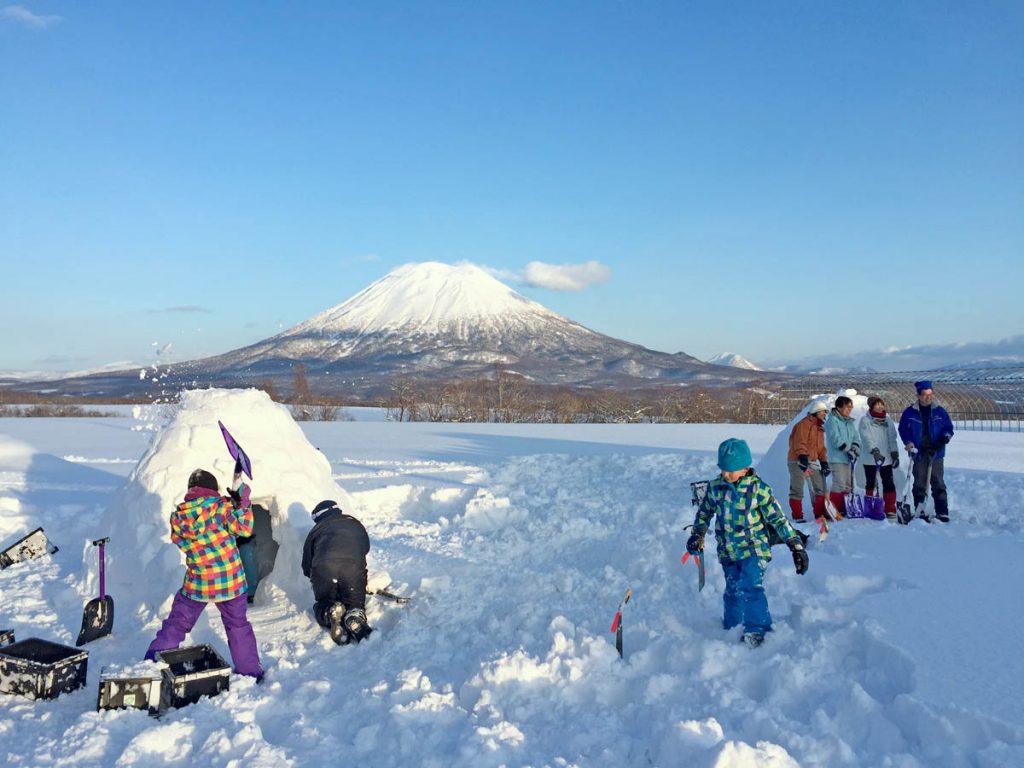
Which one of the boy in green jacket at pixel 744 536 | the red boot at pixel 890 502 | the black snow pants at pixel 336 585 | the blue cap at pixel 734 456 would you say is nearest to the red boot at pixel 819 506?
the red boot at pixel 890 502

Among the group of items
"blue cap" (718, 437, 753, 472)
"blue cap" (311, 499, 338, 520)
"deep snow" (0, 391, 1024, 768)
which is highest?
"blue cap" (718, 437, 753, 472)

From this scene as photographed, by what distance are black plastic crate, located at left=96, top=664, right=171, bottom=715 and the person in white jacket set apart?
7.20m

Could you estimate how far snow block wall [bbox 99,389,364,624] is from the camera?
587cm

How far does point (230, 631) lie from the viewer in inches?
168

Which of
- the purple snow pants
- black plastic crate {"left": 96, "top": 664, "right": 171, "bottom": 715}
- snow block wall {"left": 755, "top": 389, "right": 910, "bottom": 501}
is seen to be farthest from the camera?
snow block wall {"left": 755, "top": 389, "right": 910, "bottom": 501}

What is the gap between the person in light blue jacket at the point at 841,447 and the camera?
311 inches

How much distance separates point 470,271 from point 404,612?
17409cm

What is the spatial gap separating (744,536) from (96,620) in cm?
444

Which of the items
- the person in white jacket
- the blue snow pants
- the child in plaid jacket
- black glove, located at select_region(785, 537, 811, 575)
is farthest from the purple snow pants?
the person in white jacket

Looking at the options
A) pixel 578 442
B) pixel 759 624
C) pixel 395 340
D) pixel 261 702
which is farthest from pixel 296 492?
pixel 395 340

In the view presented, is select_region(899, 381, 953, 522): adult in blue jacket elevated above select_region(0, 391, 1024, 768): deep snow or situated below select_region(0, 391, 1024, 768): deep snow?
above

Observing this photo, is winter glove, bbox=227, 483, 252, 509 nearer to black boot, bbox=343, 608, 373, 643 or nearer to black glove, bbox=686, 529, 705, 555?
black boot, bbox=343, 608, 373, 643

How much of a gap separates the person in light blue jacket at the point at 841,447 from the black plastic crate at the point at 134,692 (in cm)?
688

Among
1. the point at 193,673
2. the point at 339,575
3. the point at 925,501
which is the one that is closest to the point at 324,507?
the point at 339,575
